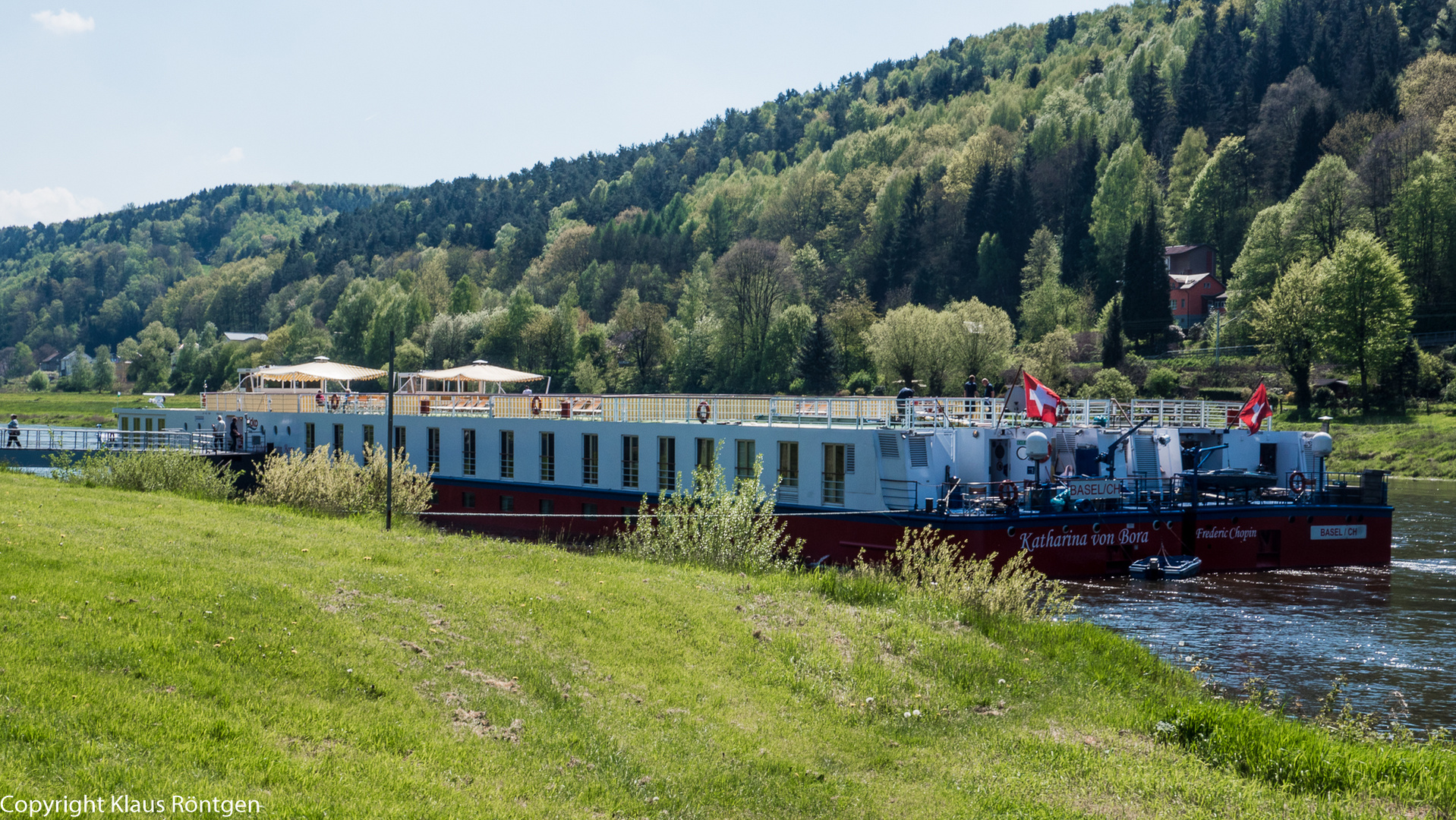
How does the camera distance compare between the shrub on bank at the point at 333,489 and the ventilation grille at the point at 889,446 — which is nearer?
the shrub on bank at the point at 333,489

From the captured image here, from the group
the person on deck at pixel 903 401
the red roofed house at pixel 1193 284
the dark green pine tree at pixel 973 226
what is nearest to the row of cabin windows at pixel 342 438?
the person on deck at pixel 903 401

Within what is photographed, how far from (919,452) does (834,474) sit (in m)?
2.42

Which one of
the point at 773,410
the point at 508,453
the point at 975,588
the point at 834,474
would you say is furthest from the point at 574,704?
the point at 508,453

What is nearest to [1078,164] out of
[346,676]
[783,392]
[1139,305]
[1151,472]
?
[1139,305]

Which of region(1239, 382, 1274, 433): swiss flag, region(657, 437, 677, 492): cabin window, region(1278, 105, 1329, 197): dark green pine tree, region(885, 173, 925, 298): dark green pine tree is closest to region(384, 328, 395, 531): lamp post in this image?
region(657, 437, 677, 492): cabin window

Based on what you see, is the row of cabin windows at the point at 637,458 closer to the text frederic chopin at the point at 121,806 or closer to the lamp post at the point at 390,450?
the lamp post at the point at 390,450

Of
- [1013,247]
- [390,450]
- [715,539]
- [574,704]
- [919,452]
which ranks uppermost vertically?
[1013,247]

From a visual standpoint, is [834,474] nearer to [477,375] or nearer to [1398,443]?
[477,375]

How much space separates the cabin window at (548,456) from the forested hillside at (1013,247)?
4071cm

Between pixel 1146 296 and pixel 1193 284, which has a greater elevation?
pixel 1193 284

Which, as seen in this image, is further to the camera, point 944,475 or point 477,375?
point 477,375

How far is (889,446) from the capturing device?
2506 centimetres

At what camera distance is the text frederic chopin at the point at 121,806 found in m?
6.81

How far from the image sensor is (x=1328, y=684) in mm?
16969
